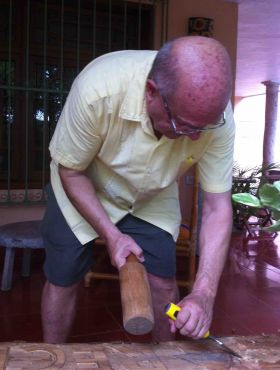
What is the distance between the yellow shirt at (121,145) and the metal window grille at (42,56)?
2.26 meters

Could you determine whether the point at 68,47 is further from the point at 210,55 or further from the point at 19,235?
the point at 210,55

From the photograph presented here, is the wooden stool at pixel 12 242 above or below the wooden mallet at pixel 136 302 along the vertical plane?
below

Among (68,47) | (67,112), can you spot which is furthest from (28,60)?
(67,112)

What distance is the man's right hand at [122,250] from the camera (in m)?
1.36

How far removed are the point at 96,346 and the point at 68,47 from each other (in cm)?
334

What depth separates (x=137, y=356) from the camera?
1.21 m

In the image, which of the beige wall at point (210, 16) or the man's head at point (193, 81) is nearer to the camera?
the man's head at point (193, 81)

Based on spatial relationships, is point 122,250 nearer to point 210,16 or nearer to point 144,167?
point 144,167

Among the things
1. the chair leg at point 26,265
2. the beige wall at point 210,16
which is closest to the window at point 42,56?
the beige wall at point 210,16

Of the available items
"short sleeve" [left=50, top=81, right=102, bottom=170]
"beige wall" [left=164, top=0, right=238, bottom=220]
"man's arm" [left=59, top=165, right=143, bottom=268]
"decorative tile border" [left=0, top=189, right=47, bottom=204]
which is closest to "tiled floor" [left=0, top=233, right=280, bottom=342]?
"decorative tile border" [left=0, top=189, right=47, bottom=204]

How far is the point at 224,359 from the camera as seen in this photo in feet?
4.01

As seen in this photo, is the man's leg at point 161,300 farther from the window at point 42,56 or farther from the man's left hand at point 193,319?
the window at point 42,56

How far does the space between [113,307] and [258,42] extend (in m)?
4.78

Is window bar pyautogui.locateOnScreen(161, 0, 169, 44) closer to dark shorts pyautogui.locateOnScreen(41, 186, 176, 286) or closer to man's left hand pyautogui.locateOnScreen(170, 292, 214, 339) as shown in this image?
dark shorts pyautogui.locateOnScreen(41, 186, 176, 286)
